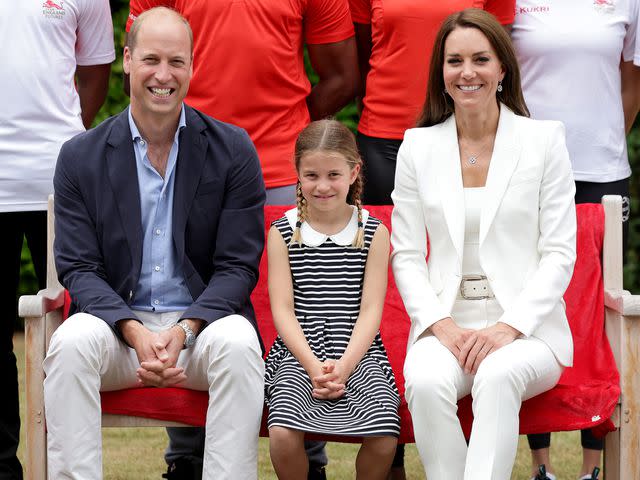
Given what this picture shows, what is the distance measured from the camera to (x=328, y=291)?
15.4 ft

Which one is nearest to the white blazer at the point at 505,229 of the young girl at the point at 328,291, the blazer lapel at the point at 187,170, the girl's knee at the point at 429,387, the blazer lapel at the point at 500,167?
the blazer lapel at the point at 500,167

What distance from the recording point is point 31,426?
4559 millimetres

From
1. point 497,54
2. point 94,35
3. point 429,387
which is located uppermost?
point 94,35

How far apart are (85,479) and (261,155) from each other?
160 cm

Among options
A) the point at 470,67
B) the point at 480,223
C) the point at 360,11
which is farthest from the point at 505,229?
the point at 360,11

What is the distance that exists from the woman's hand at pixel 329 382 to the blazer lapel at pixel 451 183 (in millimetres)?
608

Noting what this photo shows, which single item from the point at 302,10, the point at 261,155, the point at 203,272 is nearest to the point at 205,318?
the point at 203,272

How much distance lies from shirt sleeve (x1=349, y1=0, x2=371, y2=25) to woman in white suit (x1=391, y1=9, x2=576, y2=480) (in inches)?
30.9

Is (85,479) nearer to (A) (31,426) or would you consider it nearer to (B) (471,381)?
(A) (31,426)

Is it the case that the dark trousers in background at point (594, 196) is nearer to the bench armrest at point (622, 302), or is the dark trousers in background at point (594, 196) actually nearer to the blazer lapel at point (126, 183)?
the bench armrest at point (622, 302)

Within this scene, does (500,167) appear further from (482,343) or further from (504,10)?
(504,10)

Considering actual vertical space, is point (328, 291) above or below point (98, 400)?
above

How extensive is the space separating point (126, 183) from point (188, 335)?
2.04 feet

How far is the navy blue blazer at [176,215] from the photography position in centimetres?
461
